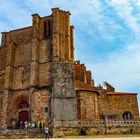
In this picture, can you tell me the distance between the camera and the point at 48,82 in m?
37.1

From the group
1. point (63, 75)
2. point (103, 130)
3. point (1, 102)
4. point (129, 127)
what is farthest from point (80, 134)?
point (1, 102)

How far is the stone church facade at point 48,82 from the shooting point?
3107 cm

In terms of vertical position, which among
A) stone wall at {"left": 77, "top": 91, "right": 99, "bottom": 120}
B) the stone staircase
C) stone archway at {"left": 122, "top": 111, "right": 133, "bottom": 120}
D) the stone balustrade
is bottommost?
the stone staircase

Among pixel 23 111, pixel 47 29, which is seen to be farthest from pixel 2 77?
pixel 47 29

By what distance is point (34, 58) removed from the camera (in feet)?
125

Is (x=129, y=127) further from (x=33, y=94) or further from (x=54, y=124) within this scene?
(x=33, y=94)

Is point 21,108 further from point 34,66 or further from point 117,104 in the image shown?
point 117,104

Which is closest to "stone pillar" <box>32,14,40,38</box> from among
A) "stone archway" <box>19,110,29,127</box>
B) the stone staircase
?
"stone archway" <box>19,110,29,127</box>

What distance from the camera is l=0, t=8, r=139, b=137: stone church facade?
3107 centimetres

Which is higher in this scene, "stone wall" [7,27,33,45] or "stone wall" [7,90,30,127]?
"stone wall" [7,27,33,45]

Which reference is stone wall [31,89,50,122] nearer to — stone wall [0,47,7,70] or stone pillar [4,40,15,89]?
stone pillar [4,40,15,89]

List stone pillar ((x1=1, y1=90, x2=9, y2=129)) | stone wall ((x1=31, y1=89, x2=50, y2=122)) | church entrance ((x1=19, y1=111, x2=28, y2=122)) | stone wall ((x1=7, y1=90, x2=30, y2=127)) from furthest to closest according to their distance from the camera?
stone wall ((x1=7, y1=90, x2=30, y2=127)) < church entrance ((x1=19, y1=111, x2=28, y2=122)) < stone pillar ((x1=1, y1=90, x2=9, y2=129)) < stone wall ((x1=31, y1=89, x2=50, y2=122))

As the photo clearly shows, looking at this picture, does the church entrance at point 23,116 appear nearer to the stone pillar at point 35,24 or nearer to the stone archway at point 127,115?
the stone pillar at point 35,24

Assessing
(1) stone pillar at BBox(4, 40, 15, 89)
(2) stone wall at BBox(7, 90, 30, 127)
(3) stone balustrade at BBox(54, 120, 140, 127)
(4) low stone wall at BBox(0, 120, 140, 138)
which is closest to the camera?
(4) low stone wall at BBox(0, 120, 140, 138)
